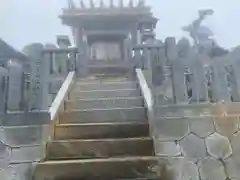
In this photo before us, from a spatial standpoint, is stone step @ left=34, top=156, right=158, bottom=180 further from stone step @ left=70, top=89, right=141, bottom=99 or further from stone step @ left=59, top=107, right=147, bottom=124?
stone step @ left=70, top=89, right=141, bottom=99

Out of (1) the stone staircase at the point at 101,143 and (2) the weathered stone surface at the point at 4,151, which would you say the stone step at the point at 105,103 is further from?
(2) the weathered stone surface at the point at 4,151

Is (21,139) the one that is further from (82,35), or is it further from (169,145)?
(82,35)

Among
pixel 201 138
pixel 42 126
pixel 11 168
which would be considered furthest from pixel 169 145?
pixel 11 168

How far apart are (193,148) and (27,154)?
2.45 ft

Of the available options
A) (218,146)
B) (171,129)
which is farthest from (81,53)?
(218,146)

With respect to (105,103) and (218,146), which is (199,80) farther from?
(105,103)

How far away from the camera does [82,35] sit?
395 cm

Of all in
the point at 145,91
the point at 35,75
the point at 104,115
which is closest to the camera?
the point at 35,75

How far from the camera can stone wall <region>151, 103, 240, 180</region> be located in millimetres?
1383

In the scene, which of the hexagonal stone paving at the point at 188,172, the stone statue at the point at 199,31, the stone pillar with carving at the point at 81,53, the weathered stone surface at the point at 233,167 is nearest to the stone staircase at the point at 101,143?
the hexagonal stone paving at the point at 188,172

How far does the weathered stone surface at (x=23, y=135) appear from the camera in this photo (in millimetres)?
1429

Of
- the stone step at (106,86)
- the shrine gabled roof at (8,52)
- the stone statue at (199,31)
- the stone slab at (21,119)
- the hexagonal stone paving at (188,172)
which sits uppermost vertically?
the stone statue at (199,31)

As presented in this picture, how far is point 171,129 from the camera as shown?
1.44 m

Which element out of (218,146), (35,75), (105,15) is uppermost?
(105,15)
